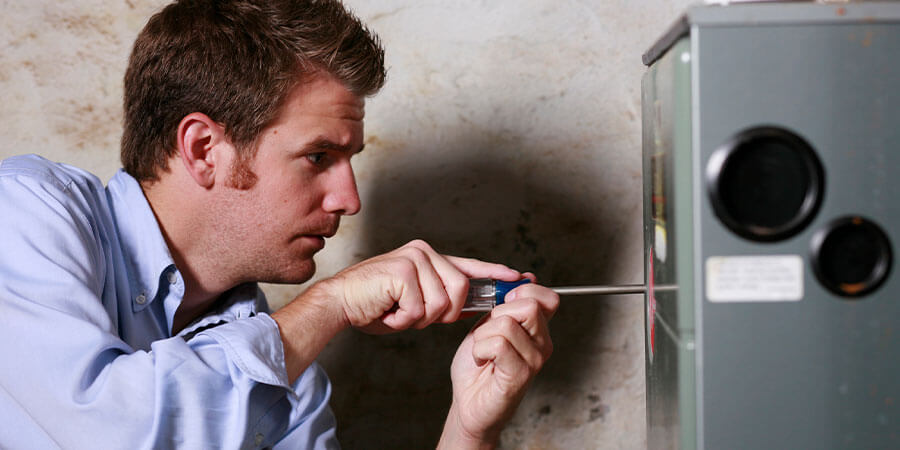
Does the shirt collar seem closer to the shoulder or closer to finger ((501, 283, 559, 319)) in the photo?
the shoulder

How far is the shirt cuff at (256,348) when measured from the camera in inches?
32.7

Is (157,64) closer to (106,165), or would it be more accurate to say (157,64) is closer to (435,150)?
(106,165)

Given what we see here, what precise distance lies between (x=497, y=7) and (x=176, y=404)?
3.06 feet

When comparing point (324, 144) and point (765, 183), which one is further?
point (324, 144)

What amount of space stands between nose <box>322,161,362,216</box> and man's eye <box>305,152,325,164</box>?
3 cm

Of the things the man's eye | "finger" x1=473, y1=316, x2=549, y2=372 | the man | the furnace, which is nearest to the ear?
the man

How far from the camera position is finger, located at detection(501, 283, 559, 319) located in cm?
96

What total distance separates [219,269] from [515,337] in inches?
20.2

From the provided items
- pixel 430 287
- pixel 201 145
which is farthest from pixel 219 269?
pixel 430 287

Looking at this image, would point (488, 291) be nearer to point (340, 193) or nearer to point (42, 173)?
point (340, 193)

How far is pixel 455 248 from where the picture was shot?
1.45 m

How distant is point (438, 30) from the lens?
1.41 meters

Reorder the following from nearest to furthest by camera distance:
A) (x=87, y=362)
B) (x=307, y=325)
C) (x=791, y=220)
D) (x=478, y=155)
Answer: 1. (x=791, y=220)
2. (x=87, y=362)
3. (x=307, y=325)
4. (x=478, y=155)

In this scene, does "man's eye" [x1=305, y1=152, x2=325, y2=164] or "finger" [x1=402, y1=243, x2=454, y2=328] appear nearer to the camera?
"finger" [x1=402, y1=243, x2=454, y2=328]
